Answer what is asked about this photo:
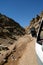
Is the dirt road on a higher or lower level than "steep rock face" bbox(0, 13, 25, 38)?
lower

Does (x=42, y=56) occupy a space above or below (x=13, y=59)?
above

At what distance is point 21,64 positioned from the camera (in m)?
18.0

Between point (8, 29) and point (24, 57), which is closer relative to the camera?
point (24, 57)

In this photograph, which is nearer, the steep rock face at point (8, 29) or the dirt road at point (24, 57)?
the dirt road at point (24, 57)

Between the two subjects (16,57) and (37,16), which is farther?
(37,16)

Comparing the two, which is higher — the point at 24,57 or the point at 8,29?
the point at 8,29

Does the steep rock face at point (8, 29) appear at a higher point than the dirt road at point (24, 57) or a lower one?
higher

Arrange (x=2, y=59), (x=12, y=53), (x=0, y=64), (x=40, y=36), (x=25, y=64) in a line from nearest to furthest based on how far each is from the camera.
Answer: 1. (x=40, y=36)
2. (x=25, y=64)
3. (x=0, y=64)
4. (x=2, y=59)
5. (x=12, y=53)

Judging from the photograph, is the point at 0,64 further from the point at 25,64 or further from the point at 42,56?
the point at 42,56

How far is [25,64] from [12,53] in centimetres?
703

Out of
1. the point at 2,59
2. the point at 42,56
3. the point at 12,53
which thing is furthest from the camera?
the point at 12,53

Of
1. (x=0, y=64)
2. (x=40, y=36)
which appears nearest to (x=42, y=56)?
(x=40, y=36)

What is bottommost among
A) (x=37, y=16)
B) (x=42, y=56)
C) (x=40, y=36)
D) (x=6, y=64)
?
(x=6, y=64)

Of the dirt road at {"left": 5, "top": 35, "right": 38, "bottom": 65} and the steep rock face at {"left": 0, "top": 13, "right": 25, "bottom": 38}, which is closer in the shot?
the dirt road at {"left": 5, "top": 35, "right": 38, "bottom": 65}
